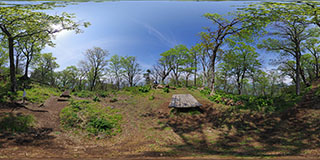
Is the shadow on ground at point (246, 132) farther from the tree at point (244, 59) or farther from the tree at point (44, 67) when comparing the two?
the tree at point (44, 67)

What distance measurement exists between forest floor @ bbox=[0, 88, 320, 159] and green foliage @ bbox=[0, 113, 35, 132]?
323 millimetres

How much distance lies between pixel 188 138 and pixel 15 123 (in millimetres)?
9023

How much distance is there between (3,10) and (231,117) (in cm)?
1517

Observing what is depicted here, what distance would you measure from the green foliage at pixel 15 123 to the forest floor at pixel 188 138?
32 cm

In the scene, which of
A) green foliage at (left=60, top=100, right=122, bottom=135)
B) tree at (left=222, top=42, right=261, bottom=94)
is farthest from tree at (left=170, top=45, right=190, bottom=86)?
green foliage at (left=60, top=100, right=122, bottom=135)

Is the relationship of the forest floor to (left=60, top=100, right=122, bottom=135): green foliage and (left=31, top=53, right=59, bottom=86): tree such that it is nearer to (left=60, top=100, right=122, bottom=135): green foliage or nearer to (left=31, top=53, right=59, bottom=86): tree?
(left=60, top=100, right=122, bottom=135): green foliage

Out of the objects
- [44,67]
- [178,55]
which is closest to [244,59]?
[178,55]

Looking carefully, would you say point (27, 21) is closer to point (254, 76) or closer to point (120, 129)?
point (120, 129)

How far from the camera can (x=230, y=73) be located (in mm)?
29531

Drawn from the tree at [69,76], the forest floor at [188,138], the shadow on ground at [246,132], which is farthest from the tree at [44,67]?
the shadow on ground at [246,132]

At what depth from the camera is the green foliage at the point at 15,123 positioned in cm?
606

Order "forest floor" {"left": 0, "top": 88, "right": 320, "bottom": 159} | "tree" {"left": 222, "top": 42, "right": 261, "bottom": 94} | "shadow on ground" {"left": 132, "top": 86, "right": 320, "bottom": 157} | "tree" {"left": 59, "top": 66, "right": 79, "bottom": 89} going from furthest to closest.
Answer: "tree" {"left": 59, "top": 66, "right": 79, "bottom": 89} < "tree" {"left": 222, "top": 42, "right": 261, "bottom": 94} < "shadow on ground" {"left": 132, "top": 86, "right": 320, "bottom": 157} < "forest floor" {"left": 0, "top": 88, "right": 320, "bottom": 159}

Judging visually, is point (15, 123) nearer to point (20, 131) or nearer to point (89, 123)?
point (20, 131)

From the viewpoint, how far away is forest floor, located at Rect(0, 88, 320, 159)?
462 cm
